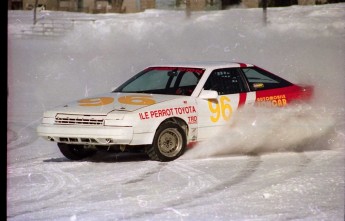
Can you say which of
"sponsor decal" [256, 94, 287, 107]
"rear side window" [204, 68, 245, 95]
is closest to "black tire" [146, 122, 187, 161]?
"rear side window" [204, 68, 245, 95]

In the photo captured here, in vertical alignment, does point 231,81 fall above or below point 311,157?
above

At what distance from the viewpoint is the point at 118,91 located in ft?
36.3

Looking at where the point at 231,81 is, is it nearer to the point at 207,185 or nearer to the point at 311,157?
the point at 311,157

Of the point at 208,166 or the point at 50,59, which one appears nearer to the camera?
the point at 208,166

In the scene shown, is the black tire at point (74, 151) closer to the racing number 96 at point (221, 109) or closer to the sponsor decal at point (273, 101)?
the racing number 96 at point (221, 109)

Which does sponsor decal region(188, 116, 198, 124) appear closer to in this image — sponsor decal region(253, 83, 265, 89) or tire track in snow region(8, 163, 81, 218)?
sponsor decal region(253, 83, 265, 89)

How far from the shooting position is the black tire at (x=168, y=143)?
981 centimetres

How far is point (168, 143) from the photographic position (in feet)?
A: 32.7

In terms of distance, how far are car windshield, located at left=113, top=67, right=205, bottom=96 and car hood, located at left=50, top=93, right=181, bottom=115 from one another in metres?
0.32

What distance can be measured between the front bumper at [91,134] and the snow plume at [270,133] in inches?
41.2

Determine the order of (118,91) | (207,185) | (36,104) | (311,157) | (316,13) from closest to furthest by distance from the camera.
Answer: (207,185) → (311,157) → (118,91) → (36,104) → (316,13)

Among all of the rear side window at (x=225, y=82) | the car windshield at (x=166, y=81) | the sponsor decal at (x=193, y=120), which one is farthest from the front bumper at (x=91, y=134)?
the rear side window at (x=225, y=82)

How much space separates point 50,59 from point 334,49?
774 cm

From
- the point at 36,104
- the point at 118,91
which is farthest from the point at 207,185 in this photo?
the point at 36,104
